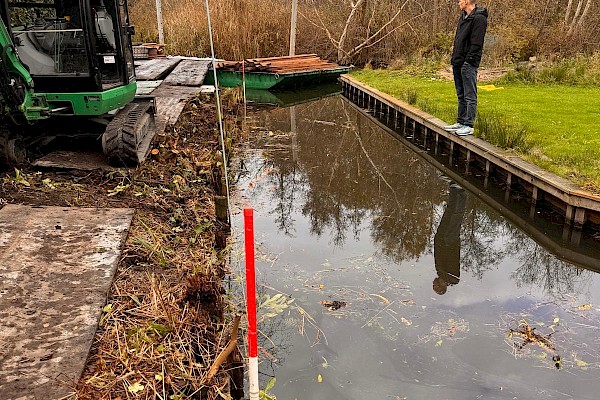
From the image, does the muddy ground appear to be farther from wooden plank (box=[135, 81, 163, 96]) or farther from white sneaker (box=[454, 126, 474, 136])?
white sneaker (box=[454, 126, 474, 136])

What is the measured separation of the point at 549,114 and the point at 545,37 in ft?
28.4

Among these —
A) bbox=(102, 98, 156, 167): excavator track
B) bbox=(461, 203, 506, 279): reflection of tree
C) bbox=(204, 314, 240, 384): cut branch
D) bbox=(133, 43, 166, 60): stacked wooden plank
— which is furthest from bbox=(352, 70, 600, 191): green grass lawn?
bbox=(133, 43, 166, 60): stacked wooden plank

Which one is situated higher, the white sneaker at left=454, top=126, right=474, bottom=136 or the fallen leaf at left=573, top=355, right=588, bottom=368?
the white sneaker at left=454, top=126, right=474, bottom=136

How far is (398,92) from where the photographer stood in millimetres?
13492

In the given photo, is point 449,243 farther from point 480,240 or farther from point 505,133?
point 505,133

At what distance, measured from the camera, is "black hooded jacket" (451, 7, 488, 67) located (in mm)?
8055

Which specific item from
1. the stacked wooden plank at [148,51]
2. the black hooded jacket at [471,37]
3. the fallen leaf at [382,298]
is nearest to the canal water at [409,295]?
the fallen leaf at [382,298]

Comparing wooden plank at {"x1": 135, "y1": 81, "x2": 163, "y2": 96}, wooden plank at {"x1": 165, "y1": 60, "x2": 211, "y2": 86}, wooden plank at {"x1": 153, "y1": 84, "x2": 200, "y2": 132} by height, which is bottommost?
wooden plank at {"x1": 153, "y1": 84, "x2": 200, "y2": 132}

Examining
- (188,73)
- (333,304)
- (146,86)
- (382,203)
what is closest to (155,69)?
(188,73)

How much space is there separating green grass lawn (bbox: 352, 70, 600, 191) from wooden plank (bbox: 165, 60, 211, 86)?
15.0 ft

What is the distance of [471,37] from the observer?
8.20 metres

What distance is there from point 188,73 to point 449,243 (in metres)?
9.06

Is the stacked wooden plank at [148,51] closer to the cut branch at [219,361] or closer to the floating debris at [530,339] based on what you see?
the floating debris at [530,339]

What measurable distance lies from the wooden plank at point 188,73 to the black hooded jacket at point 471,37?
581 cm
